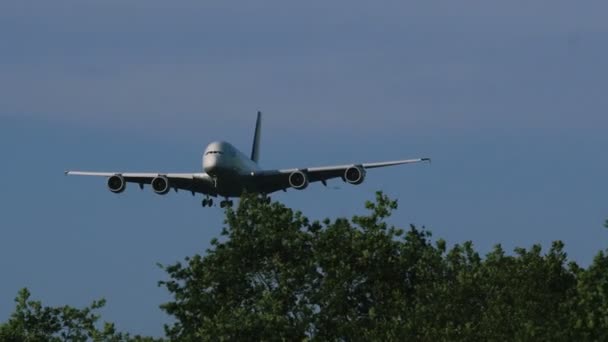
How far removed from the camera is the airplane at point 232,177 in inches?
3492

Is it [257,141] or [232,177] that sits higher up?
[257,141]

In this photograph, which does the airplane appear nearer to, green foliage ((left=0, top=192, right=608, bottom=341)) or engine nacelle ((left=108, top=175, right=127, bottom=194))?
engine nacelle ((left=108, top=175, right=127, bottom=194))

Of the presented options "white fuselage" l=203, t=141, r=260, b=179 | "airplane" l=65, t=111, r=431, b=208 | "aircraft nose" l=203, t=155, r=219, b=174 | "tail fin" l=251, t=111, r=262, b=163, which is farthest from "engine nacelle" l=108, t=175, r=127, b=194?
"tail fin" l=251, t=111, r=262, b=163

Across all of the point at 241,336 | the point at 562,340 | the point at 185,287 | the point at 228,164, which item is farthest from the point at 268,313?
the point at 228,164

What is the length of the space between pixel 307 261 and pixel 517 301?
32.5ft

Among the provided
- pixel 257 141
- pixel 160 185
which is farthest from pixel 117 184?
pixel 257 141

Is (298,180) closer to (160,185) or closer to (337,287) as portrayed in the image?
(160,185)

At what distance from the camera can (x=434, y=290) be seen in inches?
2104

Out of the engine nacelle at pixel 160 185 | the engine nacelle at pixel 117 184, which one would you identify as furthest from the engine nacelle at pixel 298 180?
the engine nacelle at pixel 117 184

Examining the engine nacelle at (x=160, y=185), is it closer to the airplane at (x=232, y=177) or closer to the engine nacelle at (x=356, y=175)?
the airplane at (x=232, y=177)

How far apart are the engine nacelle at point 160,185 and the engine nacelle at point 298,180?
782 cm

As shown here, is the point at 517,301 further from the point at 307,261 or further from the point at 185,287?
the point at 185,287

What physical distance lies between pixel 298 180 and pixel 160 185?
8.76 m

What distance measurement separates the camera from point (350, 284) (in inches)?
2211
